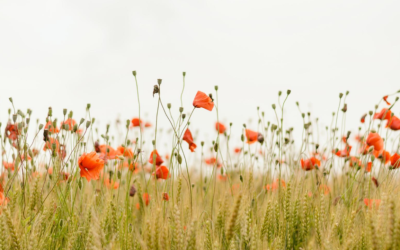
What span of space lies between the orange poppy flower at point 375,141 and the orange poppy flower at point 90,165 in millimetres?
1981

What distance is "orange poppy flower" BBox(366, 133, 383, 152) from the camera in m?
2.86

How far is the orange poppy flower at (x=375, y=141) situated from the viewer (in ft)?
9.37

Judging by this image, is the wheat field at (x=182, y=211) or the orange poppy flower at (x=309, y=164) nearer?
the wheat field at (x=182, y=211)

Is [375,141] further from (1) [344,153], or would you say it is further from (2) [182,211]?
(2) [182,211]

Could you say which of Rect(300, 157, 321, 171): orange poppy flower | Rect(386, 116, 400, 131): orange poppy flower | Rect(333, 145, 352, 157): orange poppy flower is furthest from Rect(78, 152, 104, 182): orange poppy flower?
Rect(386, 116, 400, 131): orange poppy flower

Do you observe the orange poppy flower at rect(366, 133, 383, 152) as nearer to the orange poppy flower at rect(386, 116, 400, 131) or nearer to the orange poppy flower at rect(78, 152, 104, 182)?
the orange poppy flower at rect(386, 116, 400, 131)

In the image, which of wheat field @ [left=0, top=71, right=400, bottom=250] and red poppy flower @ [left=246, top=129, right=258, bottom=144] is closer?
wheat field @ [left=0, top=71, right=400, bottom=250]

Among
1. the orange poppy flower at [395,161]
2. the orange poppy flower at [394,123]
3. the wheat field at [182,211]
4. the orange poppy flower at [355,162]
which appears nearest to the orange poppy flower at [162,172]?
the wheat field at [182,211]

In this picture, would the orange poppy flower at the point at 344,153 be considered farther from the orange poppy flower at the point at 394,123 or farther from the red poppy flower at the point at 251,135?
the red poppy flower at the point at 251,135

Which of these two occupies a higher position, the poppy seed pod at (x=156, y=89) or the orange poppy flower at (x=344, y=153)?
the poppy seed pod at (x=156, y=89)

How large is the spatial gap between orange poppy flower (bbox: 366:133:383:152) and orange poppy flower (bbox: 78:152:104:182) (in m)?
1.98

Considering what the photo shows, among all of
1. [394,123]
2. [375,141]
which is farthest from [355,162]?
[375,141]

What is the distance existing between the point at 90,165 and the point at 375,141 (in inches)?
83.0

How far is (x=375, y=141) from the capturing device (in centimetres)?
289
